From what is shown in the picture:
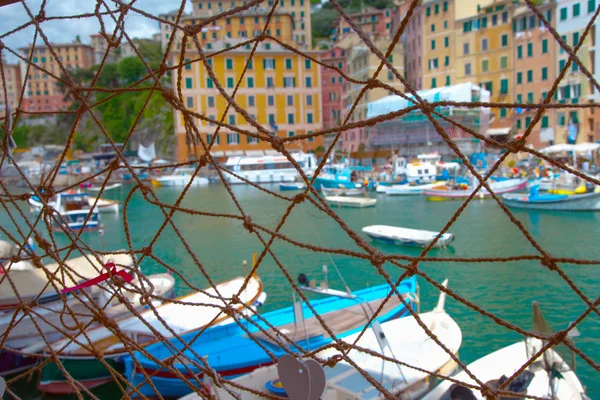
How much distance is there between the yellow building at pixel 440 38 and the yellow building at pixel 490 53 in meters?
0.40

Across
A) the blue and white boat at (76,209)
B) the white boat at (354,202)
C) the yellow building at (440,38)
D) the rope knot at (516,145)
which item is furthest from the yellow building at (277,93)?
the rope knot at (516,145)

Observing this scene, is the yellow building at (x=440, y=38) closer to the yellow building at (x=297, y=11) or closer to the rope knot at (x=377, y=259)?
the yellow building at (x=297, y=11)

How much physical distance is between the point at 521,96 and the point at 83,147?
3533cm

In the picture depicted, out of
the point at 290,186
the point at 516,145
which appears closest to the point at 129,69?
the point at 290,186

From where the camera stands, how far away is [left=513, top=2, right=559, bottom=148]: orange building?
2625cm

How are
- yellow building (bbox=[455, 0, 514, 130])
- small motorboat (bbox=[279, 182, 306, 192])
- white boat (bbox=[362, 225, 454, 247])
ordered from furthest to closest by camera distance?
yellow building (bbox=[455, 0, 514, 130]) < small motorboat (bbox=[279, 182, 306, 192]) < white boat (bbox=[362, 225, 454, 247])

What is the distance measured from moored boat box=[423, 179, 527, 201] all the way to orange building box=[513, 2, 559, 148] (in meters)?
3.32

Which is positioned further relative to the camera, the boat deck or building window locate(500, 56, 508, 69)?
building window locate(500, 56, 508, 69)

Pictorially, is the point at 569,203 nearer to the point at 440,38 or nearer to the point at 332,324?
the point at 332,324

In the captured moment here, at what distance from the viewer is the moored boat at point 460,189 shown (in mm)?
22516

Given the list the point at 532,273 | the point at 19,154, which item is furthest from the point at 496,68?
the point at 19,154

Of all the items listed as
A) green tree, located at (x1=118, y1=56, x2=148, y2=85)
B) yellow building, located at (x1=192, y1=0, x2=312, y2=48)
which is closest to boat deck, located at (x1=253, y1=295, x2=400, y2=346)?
green tree, located at (x1=118, y1=56, x2=148, y2=85)

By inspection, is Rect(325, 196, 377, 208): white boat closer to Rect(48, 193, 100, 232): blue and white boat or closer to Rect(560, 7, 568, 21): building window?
Rect(48, 193, 100, 232): blue and white boat

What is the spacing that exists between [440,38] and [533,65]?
6.03 m
